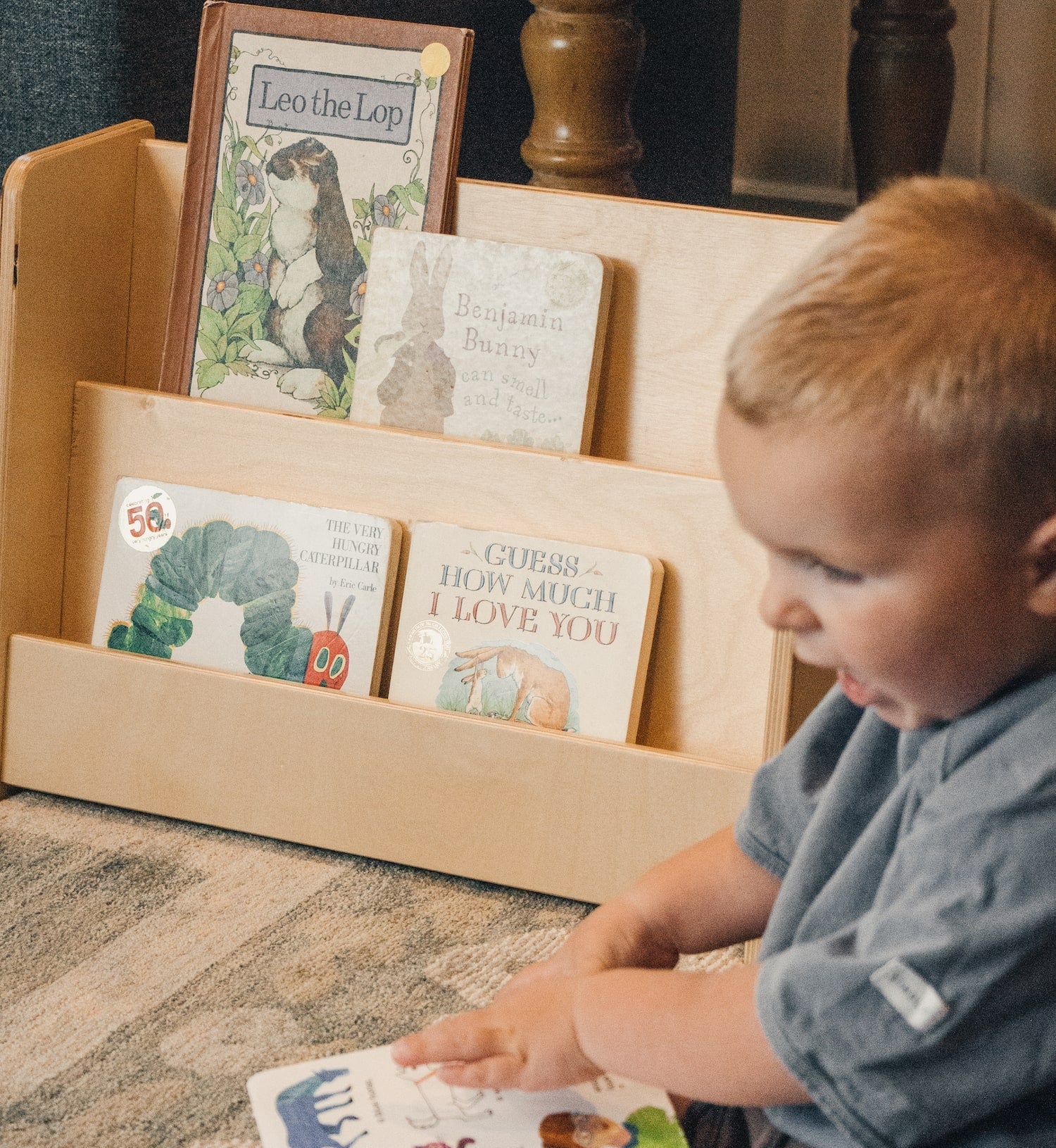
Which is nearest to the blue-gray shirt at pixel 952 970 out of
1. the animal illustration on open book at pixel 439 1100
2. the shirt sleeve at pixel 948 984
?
the shirt sleeve at pixel 948 984

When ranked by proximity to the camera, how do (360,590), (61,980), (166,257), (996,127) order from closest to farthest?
(61,980)
(360,590)
(166,257)
(996,127)

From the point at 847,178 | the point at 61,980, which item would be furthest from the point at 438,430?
the point at 847,178

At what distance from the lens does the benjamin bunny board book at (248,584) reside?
1025mm

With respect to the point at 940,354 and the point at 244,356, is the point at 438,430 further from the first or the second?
the point at 940,354

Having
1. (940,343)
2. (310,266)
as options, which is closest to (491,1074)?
(940,343)

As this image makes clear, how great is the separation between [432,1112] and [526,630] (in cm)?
40

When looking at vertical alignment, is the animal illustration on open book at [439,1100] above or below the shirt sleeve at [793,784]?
below

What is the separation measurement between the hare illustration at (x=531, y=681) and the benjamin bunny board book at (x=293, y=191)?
0.24m

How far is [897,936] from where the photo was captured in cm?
49

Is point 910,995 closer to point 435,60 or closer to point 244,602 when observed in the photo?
point 244,602

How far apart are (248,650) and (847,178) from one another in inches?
62.1

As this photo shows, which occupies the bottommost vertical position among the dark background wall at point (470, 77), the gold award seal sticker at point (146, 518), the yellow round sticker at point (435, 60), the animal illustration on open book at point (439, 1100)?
the animal illustration on open book at point (439, 1100)

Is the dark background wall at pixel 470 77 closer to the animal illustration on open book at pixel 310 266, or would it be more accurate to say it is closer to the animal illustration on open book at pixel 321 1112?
the animal illustration on open book at pixel 310 266

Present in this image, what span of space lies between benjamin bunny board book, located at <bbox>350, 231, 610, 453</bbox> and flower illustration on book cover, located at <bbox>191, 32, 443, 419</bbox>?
3cm
